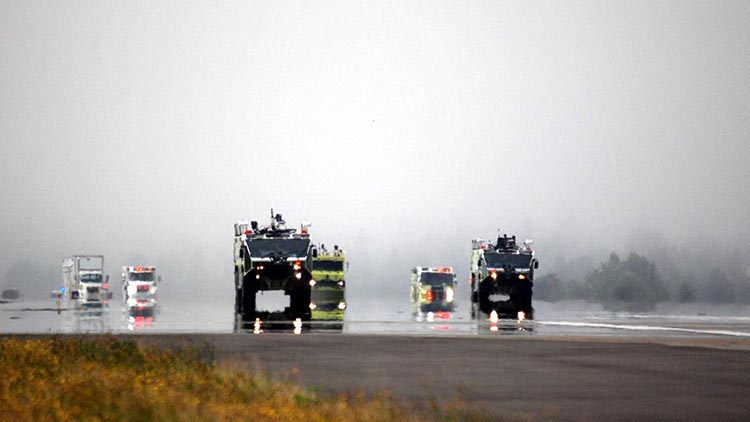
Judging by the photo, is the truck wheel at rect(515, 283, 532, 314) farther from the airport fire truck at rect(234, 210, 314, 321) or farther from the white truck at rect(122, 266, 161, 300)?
the white truck at rect(122, 266, 161, 300)

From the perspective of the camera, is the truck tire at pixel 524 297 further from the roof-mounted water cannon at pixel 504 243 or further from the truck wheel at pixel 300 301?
the truck wheel at pixel 300 301

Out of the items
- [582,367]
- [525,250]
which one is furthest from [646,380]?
[525,250]

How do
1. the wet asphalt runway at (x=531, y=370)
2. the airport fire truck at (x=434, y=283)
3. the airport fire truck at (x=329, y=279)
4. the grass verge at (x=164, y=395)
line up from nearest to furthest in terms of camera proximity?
the grass verge at (x=164, y=395), the wet asphalt runway at (x=531, y=370), the airport fire truck at (x=329, y=279), the airport fire truck at (x=434, y=283)

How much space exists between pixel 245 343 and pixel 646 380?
1313 centimetres

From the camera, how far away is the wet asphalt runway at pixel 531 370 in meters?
17.1

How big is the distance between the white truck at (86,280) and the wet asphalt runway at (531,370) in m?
63.2

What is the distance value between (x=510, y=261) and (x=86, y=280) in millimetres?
38839

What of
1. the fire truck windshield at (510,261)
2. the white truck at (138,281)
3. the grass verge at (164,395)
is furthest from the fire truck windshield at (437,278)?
the grass verge at (164,395)

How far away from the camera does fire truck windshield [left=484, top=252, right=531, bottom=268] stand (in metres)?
71.4

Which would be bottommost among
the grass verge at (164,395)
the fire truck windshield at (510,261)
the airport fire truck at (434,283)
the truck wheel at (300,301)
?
the grass verge at (164,395)

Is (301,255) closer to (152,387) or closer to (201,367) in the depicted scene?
(201,367)

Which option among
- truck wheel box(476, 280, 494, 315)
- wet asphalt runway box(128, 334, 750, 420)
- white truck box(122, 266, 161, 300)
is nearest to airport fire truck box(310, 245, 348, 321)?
truck wheel box(476, 280, 494, 315)

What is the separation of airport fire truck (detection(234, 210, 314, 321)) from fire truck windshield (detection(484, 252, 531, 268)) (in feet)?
54.9

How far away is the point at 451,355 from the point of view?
27.4 meters
